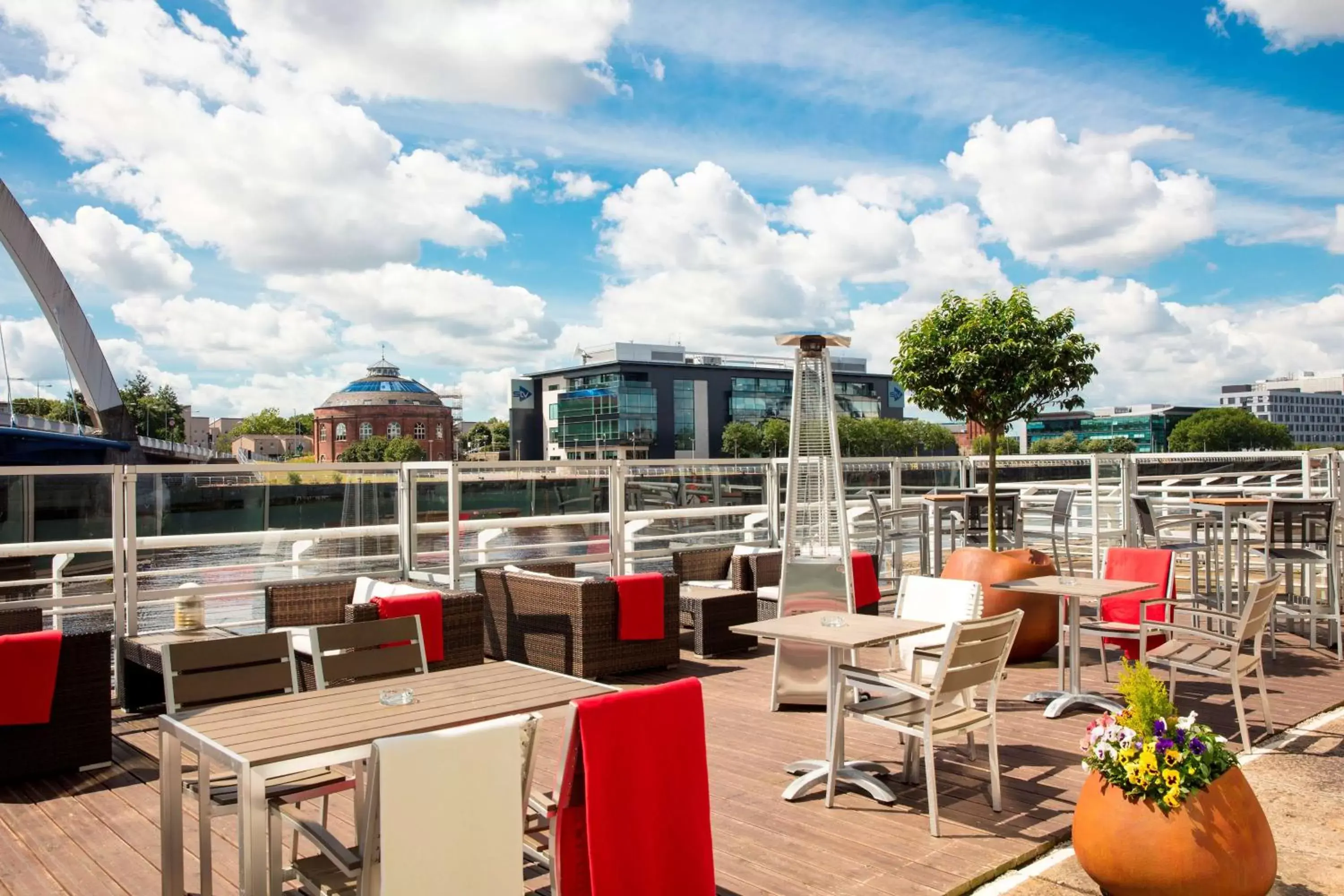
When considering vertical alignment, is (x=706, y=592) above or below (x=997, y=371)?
below

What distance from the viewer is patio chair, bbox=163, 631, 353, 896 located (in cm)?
281

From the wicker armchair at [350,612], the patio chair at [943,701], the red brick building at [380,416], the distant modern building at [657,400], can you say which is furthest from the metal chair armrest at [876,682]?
the red brick building at [380,416]

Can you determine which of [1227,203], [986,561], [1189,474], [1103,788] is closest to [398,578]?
[986,561]

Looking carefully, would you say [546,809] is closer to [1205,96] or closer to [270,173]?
[1205,96]

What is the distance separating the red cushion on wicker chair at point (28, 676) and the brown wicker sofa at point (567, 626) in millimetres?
2661

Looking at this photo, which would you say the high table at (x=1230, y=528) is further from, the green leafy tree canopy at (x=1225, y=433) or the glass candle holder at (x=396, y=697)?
the green leafy tree canopy at (x=1225, y=433)

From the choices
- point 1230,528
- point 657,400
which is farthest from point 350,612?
point 657,400

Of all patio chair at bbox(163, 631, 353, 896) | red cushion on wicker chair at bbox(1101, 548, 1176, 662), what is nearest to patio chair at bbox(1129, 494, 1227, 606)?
red cushion on wicker chair at bbox(1101, 548, 1176, 662)

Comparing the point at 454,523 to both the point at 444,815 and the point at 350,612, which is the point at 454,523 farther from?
the point at 444,815

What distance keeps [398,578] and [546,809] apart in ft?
16.5

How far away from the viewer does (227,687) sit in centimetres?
315

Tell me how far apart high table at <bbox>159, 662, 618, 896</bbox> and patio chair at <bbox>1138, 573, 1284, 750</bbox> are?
2.88 metres

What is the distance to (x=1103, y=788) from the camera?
2771 millimetres

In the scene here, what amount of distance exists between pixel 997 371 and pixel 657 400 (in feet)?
243
